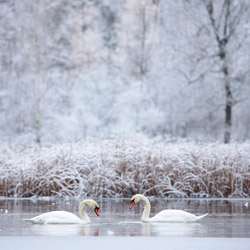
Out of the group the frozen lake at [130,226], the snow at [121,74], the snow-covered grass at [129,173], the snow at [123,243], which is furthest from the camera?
the snow at [121,74]

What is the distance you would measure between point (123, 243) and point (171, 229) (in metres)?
1.89

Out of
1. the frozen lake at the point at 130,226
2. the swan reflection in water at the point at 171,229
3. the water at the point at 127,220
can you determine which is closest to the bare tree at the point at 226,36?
the water at the point at 127,220

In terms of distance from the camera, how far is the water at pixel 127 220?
10070mm

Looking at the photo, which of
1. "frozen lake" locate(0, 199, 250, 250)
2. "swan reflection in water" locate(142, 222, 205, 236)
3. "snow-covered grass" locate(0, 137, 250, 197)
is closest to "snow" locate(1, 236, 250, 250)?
"frozen lake" locate(0, 199, 250, 250)

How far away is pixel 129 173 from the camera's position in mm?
16453

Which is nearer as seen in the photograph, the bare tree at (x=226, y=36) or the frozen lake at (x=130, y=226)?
the frozen lake at (x=130, y=226)

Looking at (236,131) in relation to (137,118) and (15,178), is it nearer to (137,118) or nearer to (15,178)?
(137,118)

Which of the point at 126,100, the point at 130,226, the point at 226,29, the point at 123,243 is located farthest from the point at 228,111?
the point at 123,243

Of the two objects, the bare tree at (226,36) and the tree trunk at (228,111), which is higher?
the bare tree at (226,36)

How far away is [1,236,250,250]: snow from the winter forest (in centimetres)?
693

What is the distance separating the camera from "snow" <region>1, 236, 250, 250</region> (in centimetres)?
852

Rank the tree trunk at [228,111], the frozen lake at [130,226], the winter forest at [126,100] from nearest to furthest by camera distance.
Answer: the frozen lake at [130,226] < the winter forest at [126,100] < the tree trunk at [228,111]

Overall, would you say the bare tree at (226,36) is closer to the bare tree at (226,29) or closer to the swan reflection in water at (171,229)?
the bare tree at (226,29)

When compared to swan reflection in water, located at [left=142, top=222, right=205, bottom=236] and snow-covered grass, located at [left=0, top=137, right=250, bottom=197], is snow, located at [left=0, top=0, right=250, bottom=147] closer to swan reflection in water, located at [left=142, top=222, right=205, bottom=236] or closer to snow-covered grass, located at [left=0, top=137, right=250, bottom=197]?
snow-covered grass, located at [left=0, top=137, right=250, bottom=197]
